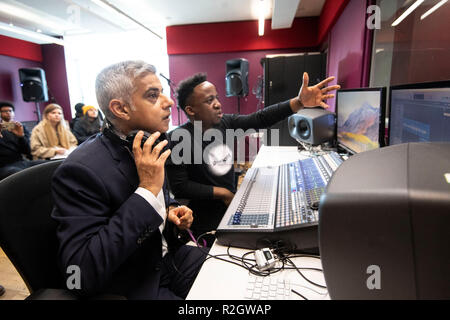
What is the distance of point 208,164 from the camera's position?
1.69m

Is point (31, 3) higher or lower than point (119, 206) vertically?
higher

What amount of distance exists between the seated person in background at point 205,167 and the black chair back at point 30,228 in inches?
30.5

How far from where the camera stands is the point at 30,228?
29.8 inches

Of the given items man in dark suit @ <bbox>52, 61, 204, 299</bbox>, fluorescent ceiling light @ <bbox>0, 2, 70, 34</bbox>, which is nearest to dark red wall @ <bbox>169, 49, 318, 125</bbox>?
fluorescent ceiling light @ <bbox>0, 2, 70, 34</bbox>

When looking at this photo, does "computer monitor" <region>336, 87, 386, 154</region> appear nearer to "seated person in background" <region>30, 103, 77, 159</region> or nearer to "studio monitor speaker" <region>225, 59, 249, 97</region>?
"studio monitor speaker" <region>225, 59, 249, 97</region>

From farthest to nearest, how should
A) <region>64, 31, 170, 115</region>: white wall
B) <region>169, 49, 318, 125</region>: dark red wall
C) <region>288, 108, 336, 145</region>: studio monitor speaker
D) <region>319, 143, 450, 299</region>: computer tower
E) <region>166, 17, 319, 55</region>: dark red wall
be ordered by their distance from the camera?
<region>64, 31, 170, 115</region>: white wall < <region>169, 49, 318, 125</region>: dark red wall < <region>166, 17, 319, 55</region>: dark red wall < <region>288, 108, 336, 145</region>: studio monitor speaker < <region>319, 143, 450, 299</region>: computer tower

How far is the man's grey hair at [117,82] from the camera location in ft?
2.89

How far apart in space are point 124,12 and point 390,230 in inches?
177

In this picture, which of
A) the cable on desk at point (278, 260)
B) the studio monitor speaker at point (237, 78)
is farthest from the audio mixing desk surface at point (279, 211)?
the studio monitor speaker at point (237, 78)

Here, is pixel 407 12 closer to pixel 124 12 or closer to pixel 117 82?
pixel 117 82

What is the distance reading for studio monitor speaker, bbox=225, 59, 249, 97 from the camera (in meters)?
4.38
